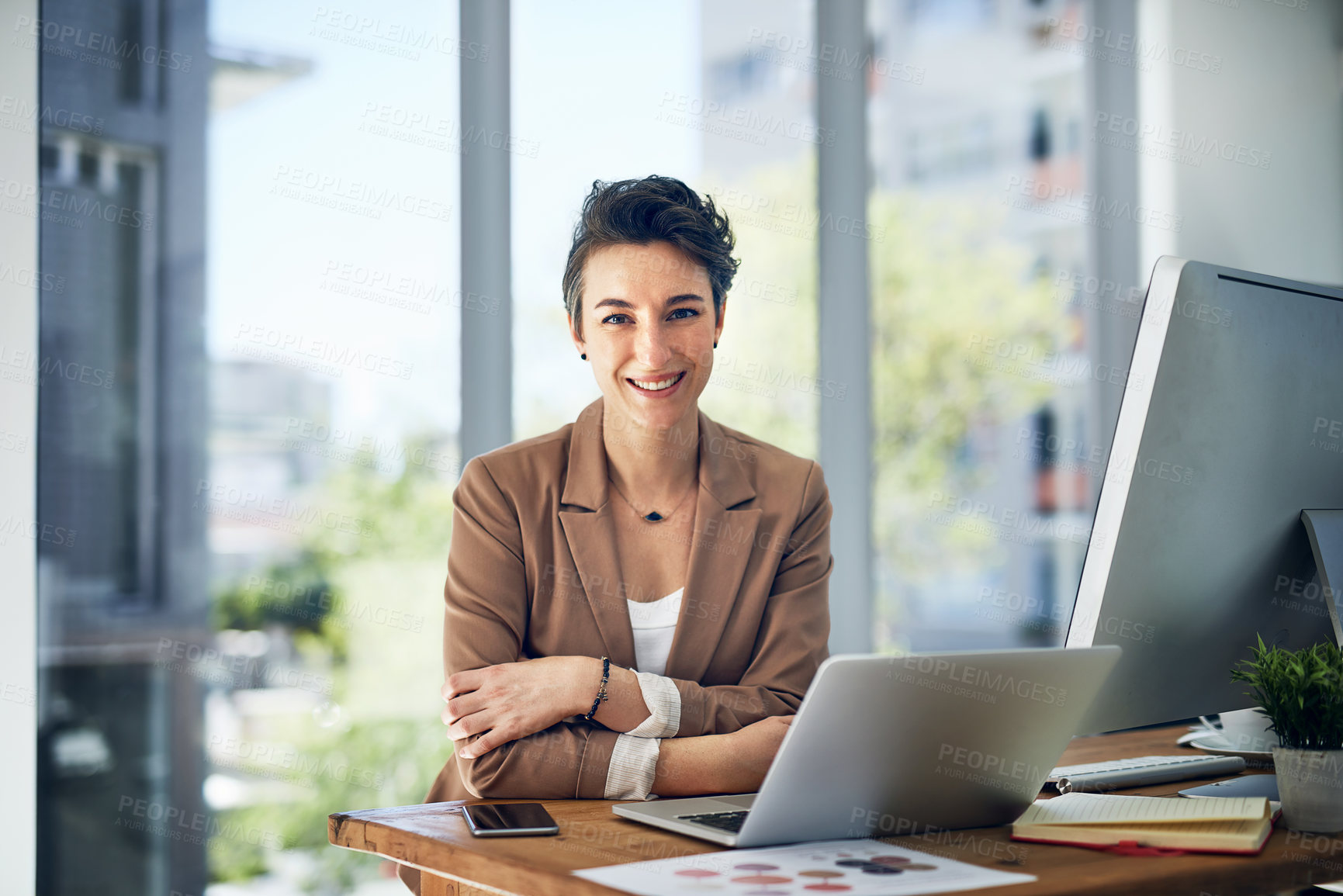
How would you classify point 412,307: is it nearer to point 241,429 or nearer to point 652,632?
point 241,429

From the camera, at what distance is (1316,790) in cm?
104

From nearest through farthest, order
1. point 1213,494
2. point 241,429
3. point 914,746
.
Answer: point 914,746 → point 1213,494 → point 241,429

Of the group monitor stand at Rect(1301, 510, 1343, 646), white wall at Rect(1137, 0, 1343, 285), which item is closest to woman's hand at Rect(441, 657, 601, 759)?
monitor stand at Rect(1301, 510, 1343, 646)

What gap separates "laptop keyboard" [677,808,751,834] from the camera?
101cm

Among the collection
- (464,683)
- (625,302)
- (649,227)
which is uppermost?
(649,227)

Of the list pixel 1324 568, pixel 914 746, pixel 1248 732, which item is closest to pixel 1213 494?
pixel 1324 568

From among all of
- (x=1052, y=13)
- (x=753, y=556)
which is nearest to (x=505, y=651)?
(x=753, y=556)

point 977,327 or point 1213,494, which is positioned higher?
point 977,327

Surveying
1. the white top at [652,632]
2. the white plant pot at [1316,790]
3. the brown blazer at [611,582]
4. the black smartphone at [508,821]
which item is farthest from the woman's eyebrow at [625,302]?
→ the white plant pot at [1316,790]

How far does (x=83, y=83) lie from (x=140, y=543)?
950mm

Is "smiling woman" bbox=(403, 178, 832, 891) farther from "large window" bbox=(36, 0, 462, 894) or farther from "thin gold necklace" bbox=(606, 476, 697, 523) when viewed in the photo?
"large window" bbox=(36, 0, 462, 894)

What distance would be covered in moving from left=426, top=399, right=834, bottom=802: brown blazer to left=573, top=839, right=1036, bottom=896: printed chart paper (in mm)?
506

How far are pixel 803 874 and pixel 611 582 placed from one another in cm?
78

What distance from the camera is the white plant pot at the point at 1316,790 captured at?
1041 mm
